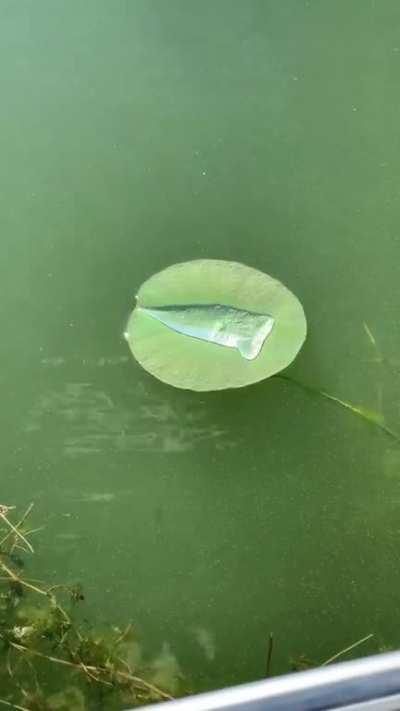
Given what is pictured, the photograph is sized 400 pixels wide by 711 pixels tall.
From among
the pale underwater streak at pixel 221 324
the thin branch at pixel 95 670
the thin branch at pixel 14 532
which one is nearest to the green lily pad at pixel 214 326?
the pale underwater streak at pixel 221 324

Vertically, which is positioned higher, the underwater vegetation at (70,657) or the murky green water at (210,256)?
the murky green water at (210,256)

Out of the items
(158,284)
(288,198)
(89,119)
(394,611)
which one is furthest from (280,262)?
(394,611)

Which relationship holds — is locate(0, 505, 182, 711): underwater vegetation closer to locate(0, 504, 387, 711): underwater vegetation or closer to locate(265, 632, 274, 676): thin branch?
locate(0, 504, 387, 711): underwater vegetation

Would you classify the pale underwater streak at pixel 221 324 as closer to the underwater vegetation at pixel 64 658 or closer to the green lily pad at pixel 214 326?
the green lily pad at pixel 214 326

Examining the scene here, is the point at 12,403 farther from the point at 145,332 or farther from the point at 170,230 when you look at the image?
the point at 170,230

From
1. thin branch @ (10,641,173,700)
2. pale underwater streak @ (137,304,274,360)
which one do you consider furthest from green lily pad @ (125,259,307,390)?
thin branch @ (10,641,173,700)

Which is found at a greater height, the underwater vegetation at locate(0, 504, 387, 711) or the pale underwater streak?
the pale underwater streak
